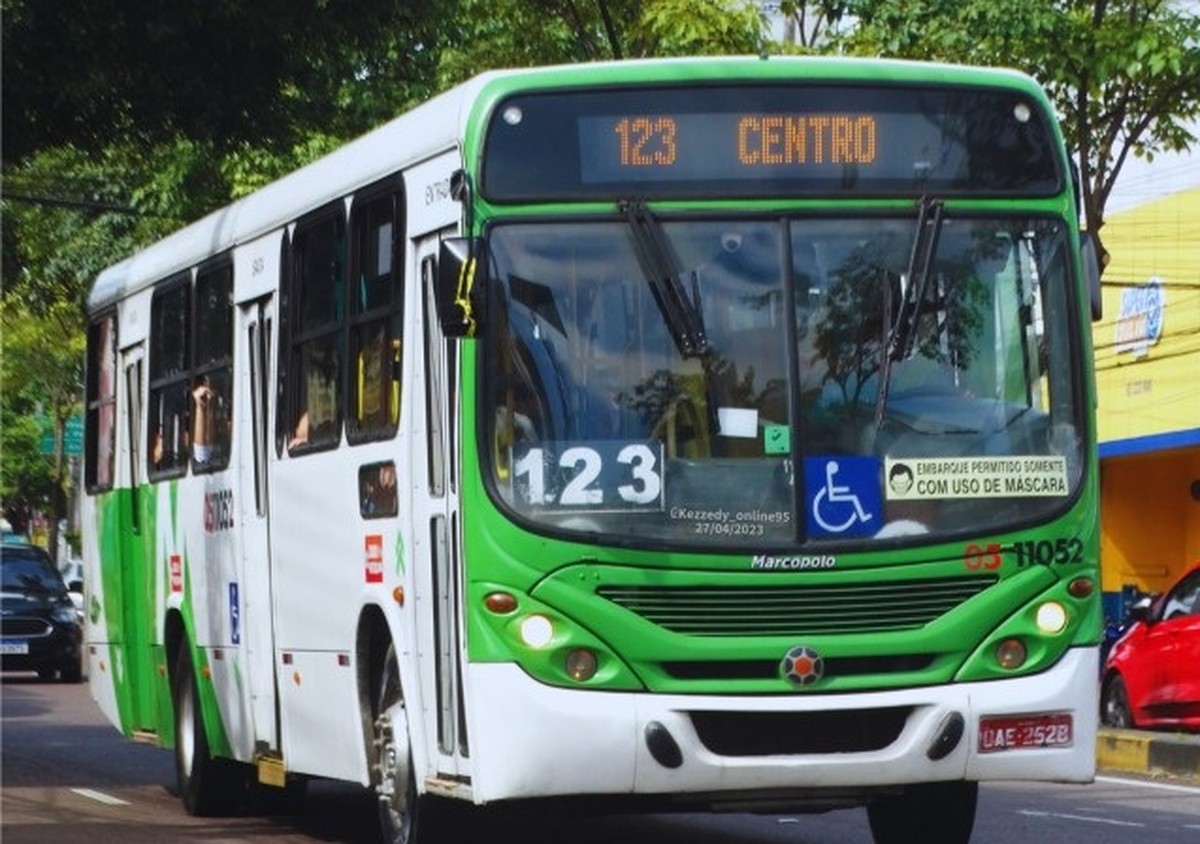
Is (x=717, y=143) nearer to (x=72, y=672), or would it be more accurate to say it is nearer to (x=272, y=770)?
(x=272, y=770)

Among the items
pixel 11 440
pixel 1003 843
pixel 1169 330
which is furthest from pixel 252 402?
pixel 11 440

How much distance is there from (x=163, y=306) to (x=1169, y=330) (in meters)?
20.3

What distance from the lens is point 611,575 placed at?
10.0 meters

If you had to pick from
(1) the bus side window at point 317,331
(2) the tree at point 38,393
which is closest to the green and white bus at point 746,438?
(1) the bus side window at point 317,331

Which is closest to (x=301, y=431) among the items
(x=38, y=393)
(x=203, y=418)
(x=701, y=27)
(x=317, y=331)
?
(x=317, y=331)

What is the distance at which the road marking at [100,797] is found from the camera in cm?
1614

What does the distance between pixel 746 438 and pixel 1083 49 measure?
39.5ft

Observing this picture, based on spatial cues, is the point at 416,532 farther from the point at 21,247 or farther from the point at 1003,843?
the point at 21,247

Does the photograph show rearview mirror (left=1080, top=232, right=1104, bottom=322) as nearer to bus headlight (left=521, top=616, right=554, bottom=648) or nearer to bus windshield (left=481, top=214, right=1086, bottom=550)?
bus windshield (left=481, top=214, right=1086, bottom=550)

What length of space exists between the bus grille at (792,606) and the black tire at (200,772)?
19.3 ft

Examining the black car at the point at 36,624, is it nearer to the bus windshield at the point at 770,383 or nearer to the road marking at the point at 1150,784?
the road marking at the point at 1150,784

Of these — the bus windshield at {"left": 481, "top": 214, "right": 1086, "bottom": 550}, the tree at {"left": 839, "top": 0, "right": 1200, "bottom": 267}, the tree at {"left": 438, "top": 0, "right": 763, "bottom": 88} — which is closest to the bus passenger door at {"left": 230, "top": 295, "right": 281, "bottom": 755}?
the bus windshield at {"left": 481, "top": 214, "right": 1086, "bottom": 550}

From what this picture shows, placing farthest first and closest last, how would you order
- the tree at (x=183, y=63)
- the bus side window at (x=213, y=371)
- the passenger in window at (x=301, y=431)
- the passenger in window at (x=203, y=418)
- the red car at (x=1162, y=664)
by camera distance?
the red car at (x=1162, y=664) → the passenger in window at (x=203, y=418) → the bus side window at (x=213, y=371) → the tree at (x=183, y=63) → the passenger in window at (x=301, y=431)

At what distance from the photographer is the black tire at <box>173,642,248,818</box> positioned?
15.4 m
